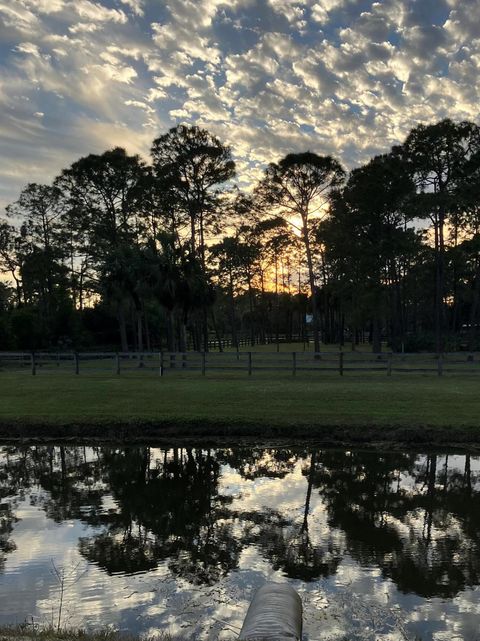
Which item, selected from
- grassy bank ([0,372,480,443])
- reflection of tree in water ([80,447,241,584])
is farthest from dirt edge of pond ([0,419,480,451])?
reflection of tree in water ([80,447,241,584])

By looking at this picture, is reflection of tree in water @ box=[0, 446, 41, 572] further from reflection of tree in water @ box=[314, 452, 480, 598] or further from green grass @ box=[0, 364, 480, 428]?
reflection of tree in water @ box=[314, 452, 480, 598]

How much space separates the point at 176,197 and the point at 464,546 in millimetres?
37376

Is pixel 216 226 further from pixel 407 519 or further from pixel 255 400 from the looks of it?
pixel 407 519

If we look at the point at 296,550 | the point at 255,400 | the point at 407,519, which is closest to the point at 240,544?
the point at 296,550

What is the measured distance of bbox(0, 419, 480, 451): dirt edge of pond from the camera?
1353cm

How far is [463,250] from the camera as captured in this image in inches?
1767

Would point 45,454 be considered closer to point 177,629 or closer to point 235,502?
point 235,502

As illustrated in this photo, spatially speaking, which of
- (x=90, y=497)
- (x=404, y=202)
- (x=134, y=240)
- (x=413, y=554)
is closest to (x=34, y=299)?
(x=134, y=240)

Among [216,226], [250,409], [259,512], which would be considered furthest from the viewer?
[216,226]

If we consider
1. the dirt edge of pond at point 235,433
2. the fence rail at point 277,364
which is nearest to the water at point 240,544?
the dirt edge of pond at point 235,433

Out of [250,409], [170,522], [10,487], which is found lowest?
[10,487]

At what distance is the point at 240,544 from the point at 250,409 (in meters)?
8.88

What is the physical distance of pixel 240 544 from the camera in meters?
7.19

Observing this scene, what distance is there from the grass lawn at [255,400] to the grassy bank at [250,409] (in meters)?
0.03
